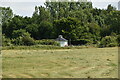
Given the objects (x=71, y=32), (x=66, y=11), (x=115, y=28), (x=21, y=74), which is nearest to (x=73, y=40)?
(x=71, y=32)

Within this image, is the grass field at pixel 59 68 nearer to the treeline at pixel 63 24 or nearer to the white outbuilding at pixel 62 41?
the treeline at pixel 63 24

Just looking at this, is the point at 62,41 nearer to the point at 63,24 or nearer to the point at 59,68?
the point at 63,24

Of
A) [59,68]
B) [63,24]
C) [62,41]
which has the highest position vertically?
[63,24]

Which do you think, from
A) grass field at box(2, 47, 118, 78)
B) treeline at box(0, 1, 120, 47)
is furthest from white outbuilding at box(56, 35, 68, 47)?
grass field at box(2, 47, 118, 78)

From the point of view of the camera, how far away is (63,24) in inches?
2785

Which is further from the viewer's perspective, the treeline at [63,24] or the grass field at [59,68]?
the treeline at [63,24]

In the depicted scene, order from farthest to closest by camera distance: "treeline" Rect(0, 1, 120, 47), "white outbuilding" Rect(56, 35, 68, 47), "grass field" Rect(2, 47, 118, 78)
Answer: "treeline" Rect(0, 1, 120, 47), "white outbuilding" Rect(56, 35, 68, 47), "grass field" Rect(2, 47, 118, 78)

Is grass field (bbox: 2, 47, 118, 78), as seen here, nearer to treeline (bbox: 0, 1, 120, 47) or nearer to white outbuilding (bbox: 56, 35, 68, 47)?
treeline (bbox: 0, 1, 120, 47)

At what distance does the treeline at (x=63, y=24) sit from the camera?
224 feet

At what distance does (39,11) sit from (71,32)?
833 inches

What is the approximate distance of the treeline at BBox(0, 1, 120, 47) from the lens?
6838cm

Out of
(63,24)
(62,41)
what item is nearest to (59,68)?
(62,41)

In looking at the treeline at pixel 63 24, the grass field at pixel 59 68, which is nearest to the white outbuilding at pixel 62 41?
the treeline at pixel 63 24

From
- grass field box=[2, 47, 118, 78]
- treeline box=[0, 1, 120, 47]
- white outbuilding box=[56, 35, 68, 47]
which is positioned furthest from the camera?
treeline box=[0, 1, 120, 47]
